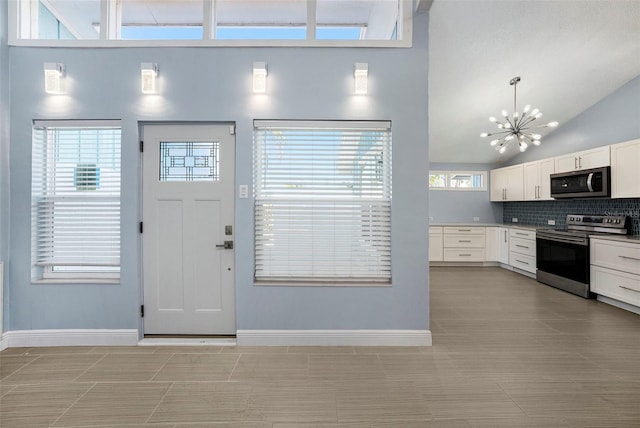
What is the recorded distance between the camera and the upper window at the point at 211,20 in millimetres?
2990

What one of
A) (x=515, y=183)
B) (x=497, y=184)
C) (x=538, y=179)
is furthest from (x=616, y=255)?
(x=497, y=184)

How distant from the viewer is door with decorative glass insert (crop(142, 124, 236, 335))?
3035 mm

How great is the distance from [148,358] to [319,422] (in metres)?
1.67

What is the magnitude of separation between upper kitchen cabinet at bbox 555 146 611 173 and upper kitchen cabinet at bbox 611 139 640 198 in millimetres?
129

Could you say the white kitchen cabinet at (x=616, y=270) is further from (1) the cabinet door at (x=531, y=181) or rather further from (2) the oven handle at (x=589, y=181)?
(1) the cabinet door at (x=531, y=181)

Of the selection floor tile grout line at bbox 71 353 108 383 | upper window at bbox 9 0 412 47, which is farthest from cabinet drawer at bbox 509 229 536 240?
floor tile grout line at bbox 71 353 108 383

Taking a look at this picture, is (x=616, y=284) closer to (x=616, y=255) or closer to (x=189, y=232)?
(x=616, y=255)

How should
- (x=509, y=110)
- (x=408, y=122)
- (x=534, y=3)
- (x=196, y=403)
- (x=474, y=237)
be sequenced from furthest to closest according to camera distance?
(x=474, y=237) → (x=509, y=110) → (x=534, y=3) → (x=408, y=122) → (x=196, y=403)

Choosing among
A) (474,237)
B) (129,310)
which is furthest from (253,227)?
(474,237)

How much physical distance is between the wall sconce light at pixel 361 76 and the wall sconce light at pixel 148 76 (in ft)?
6.05

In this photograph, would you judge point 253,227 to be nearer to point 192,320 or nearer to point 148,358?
point 192,320

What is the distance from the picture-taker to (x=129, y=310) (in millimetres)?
2980

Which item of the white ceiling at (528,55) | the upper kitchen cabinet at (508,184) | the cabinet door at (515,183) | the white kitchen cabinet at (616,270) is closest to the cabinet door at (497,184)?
the upper kitchen cabinet at (508,184)

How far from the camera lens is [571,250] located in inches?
186
